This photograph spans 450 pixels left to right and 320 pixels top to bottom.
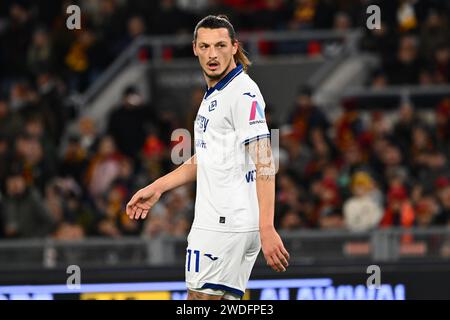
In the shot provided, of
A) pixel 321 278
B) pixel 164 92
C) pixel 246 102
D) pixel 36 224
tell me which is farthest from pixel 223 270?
pixel 164 92

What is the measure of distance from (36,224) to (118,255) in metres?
2.51

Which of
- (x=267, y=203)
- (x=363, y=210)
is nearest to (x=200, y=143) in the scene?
(x=267, y=203)

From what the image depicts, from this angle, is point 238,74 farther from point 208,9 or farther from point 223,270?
point 208,9

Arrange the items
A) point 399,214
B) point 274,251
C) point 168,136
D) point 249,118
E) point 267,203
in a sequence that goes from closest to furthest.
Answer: point 274,251, point 267,203, point 249,118, point 399,214, point 168,136

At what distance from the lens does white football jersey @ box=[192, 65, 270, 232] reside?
7.01 metres

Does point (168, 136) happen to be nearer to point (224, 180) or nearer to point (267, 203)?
point (224, 180)

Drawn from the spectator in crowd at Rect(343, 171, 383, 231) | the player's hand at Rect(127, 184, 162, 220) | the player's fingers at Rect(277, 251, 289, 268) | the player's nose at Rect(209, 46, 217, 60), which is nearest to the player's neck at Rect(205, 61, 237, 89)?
the player's nose at Rect(209, 46, 217, 60)

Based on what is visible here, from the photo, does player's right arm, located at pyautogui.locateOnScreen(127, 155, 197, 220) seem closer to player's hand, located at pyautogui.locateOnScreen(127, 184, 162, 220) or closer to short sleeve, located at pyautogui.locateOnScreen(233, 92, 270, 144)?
player's hand, located at pyautogui.locateOnScreen(127, 184, 162, 220)

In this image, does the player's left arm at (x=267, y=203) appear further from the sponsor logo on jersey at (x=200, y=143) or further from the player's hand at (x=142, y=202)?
the player's hand at (x=142, y=202)

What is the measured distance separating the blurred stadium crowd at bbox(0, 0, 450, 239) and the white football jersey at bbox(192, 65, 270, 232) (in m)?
6.25

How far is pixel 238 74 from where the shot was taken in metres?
7.15

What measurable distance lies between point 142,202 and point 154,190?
0.30ft

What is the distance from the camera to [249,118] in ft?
22.8

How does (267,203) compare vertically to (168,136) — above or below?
below
